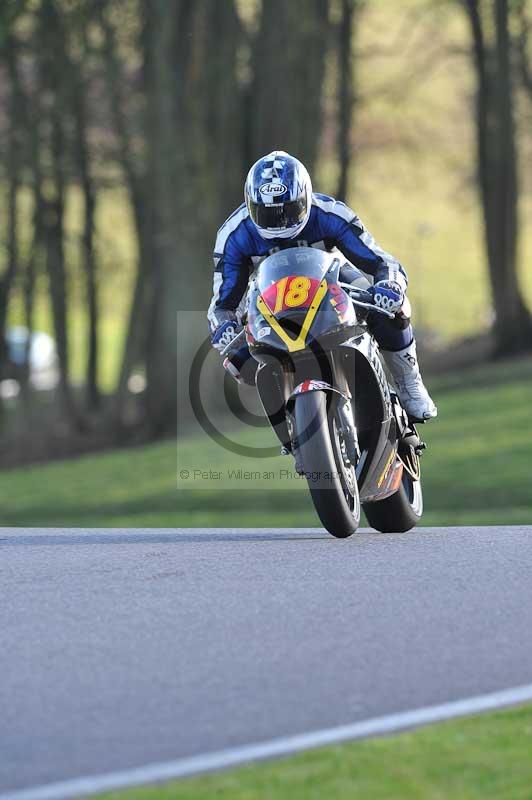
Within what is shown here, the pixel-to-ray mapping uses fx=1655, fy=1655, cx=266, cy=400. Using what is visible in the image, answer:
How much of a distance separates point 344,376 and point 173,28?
18.6m

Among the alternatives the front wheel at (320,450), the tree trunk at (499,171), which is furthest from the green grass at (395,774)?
the tree trunk at (499,171)

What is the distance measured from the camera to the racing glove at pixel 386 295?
28.8 ft

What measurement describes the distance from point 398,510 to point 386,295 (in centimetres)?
154

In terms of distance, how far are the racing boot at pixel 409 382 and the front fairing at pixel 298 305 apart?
2.93 feet

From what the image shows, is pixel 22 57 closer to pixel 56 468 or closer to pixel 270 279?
pixel 56 468

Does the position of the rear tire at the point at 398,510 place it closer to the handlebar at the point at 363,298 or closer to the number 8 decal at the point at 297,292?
the handlebar at the point at 363,298

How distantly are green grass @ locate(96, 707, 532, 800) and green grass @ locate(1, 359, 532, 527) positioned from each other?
10774 mm

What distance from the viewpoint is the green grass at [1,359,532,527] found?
61.0 feet

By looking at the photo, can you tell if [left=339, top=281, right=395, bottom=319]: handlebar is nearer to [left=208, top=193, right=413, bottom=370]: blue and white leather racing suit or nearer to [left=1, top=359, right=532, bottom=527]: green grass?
[left=208, top=193, right=413, bottom=370]: blue and white leather racing suit

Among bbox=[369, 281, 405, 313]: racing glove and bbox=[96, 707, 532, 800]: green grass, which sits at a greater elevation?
bbox=[369, 281, 405, 313]: racing glove

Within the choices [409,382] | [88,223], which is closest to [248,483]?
[409,382]

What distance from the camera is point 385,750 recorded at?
473 cm

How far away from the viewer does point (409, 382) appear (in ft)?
31.0

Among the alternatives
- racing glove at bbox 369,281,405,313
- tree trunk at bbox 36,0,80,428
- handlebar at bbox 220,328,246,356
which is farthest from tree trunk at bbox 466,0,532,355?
handlebar at bbox 220,328,246,356
